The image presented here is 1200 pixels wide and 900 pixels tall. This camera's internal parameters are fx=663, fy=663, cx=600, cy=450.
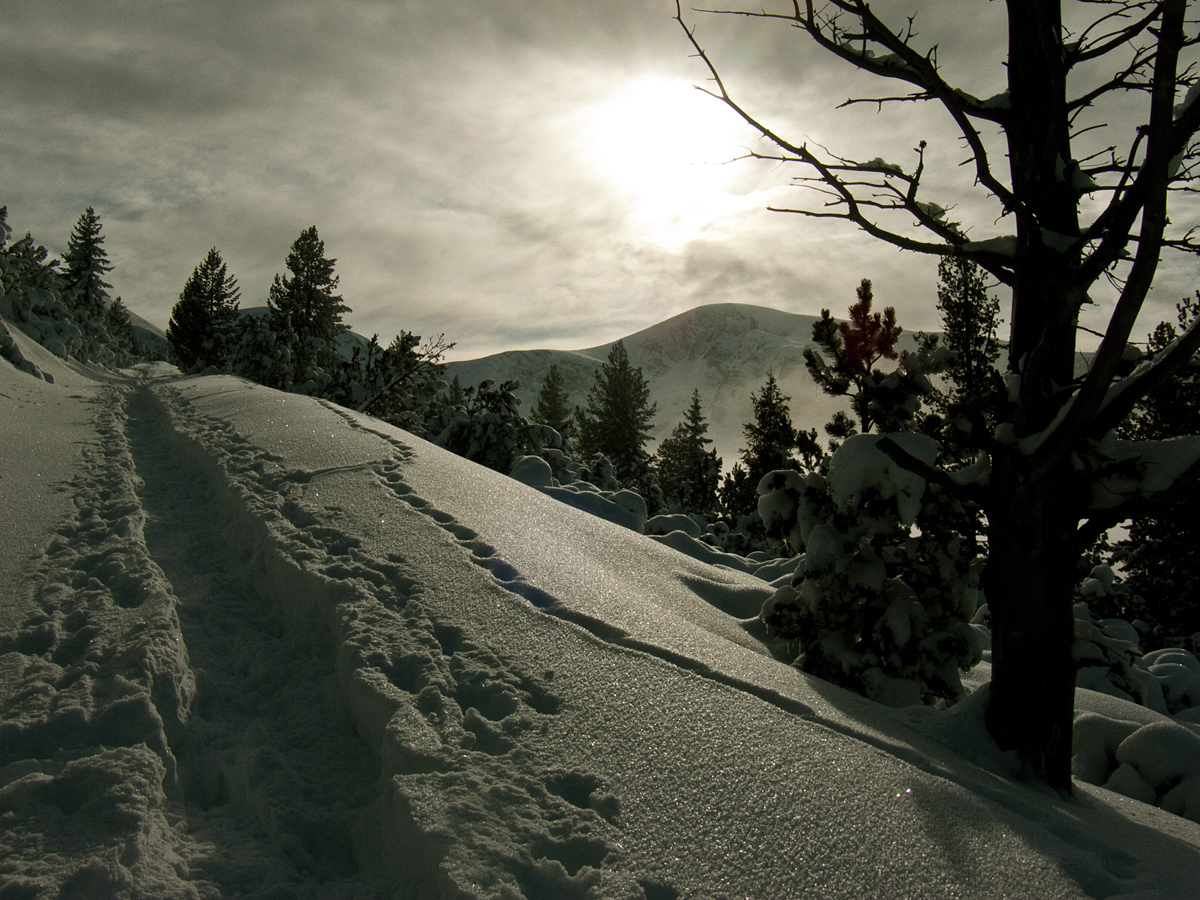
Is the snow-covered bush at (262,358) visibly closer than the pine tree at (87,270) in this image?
Yes

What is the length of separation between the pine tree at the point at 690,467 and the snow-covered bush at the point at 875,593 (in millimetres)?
24971

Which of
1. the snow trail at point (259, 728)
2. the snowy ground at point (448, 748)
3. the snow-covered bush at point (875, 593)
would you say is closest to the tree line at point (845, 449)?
the snow-covered bush at point (875, 593)

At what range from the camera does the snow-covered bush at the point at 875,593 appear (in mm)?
4680

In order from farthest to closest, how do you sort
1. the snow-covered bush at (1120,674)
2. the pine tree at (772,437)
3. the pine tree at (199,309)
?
the pine tree at (199,309), the pine tree at (772,437), the snow-covered bush at (1120,674)

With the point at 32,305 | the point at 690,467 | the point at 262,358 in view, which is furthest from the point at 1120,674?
the point at 32,305

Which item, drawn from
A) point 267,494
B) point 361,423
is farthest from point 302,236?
point 267,494

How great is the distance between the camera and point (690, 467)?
36156mm

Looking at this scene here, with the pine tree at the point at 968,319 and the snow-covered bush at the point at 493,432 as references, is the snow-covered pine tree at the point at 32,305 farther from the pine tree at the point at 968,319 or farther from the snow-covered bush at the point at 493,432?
the pine tree at the point at 968,319

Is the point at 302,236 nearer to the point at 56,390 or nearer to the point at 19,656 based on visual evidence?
the point at 56,390

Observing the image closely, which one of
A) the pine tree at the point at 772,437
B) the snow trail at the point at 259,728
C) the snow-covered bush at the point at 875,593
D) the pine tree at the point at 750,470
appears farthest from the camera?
the pine tree at the point at 750,470

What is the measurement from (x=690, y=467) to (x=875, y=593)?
31.4m

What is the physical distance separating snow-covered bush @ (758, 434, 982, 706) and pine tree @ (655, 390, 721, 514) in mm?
24971

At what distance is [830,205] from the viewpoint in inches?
156

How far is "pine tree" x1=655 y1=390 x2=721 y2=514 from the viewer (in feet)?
107
